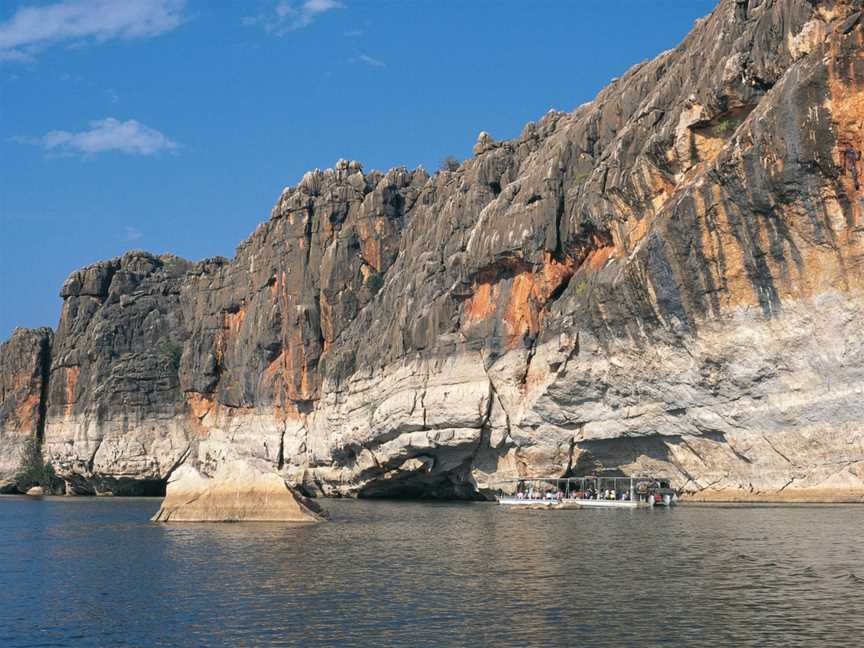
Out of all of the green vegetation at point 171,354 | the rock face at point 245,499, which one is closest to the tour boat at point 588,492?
the rock face at point 245,499

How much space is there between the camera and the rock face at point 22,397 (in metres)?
136

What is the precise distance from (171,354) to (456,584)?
9855 cm

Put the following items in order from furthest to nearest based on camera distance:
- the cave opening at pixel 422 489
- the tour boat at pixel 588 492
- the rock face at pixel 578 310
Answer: the cave opening at pixel 422 489 < the tour boat at pixel 588 492 < the rock face at pixel 578 310

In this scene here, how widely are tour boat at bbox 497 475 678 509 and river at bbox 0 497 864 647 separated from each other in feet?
42.6

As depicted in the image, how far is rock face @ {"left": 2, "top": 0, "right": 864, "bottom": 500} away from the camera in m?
53.8

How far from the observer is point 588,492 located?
72.2 meters

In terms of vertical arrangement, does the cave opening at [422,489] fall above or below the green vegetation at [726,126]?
below

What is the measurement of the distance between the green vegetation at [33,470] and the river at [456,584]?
273ft

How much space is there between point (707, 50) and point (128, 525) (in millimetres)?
46135

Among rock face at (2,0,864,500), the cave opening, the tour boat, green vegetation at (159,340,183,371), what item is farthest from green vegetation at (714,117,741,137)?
green vegetation at (159,340,183,371)

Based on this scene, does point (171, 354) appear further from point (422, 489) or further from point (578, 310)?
point (578, 310)

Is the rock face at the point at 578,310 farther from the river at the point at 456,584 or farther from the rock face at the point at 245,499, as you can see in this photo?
the river at the point at 456,584

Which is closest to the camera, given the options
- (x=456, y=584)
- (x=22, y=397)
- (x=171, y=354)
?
(x=456, y=584)

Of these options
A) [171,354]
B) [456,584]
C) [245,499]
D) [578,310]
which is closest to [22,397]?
[171,354]
